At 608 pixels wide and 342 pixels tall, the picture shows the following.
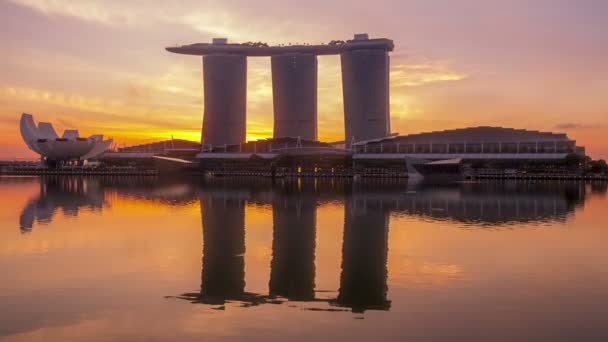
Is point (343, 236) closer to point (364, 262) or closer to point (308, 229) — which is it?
point (308, 229)

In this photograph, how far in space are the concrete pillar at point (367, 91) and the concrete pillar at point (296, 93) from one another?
839cm

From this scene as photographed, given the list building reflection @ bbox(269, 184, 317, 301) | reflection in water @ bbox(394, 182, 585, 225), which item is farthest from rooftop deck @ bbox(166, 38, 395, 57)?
building reflection @ bbox(269, 184, 317, 301)

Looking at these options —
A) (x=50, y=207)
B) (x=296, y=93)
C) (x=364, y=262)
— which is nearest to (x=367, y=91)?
(x=296, y=93)

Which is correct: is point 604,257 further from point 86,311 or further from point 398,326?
point 86,311

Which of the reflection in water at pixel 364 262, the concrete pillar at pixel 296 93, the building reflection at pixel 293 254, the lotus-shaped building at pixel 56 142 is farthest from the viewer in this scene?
the concrete pillar at pixel 296 93

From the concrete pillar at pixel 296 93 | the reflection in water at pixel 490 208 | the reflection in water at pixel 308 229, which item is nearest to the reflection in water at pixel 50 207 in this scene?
the reflection in water at pixel 308 229

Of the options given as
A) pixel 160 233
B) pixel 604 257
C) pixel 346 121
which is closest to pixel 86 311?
pixel 160 233

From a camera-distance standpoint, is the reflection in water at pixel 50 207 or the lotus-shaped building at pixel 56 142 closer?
the reflection in water at pixel 50 207

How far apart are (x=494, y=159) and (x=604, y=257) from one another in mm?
80569

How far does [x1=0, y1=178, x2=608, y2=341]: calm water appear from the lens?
11453mm

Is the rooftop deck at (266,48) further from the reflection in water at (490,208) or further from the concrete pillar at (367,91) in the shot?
the reflection in water at (490,208)

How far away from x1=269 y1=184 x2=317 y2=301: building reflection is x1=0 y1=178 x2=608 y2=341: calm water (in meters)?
0.07

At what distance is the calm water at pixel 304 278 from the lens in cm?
1145

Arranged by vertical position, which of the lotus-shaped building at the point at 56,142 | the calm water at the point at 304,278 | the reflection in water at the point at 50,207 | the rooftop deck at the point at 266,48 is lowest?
the calm water at the point at 304,278
